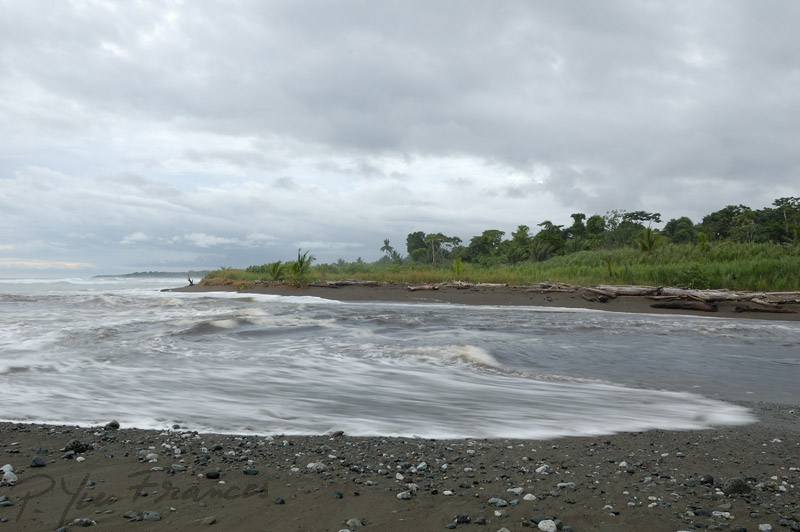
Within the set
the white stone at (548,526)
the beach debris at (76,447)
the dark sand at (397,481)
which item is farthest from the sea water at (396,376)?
the white stone at (548,526)

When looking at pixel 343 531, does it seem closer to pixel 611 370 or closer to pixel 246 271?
pixel 611 370

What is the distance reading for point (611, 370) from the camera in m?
6.82

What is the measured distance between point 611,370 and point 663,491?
4.50 meters

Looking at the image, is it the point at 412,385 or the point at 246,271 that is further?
the point at 246,271

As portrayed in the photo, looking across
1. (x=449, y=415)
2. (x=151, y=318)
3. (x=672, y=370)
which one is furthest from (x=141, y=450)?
(x=151, y=318)

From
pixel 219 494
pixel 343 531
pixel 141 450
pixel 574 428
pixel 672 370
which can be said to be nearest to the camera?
pixel 343 531

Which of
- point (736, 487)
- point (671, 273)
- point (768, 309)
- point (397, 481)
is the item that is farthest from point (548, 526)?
point (671, 273)

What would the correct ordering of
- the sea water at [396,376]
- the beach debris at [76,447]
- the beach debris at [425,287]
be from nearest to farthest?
1. the beach debris at [76,447]
2. the sea water at [396,376]
3. the beach debris at [425,287]

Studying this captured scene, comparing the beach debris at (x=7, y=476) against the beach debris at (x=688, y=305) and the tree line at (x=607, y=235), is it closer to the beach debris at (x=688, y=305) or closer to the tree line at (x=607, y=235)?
the beach debris at (x=688, y=305)

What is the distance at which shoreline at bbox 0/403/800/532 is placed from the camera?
7.50 feet

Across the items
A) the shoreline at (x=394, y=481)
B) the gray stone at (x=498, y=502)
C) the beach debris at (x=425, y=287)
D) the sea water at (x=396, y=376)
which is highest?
the beach debris at (x=425, y=287)

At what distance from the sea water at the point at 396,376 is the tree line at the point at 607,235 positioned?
35654 millimetres

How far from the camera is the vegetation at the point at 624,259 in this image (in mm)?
20533

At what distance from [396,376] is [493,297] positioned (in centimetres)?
1547
